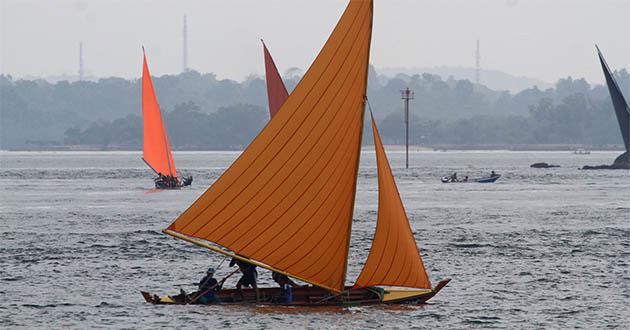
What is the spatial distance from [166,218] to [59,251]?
23369 millimetres

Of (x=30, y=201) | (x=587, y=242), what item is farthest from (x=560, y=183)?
(x=587, y=242)

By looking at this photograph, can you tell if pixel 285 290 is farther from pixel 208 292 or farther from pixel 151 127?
pixel 151 127

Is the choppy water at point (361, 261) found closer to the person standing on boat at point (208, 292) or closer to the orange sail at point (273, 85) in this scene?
the person standing on boat at point (208, 292)

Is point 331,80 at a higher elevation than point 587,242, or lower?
higher

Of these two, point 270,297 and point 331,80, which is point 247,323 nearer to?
point 270,297

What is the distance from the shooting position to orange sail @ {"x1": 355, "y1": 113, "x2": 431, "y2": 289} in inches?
1457

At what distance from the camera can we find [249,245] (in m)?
37.0

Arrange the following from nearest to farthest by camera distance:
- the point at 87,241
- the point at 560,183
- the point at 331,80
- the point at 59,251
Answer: the point at 331,80 < the point at 59,251 < the point at 87,241 < the point at 560,183

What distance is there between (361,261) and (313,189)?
20.0 metres

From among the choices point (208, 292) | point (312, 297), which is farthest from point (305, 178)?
point (208, 292)

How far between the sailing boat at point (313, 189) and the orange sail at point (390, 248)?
0.09 feet

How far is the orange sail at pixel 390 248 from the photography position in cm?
3700

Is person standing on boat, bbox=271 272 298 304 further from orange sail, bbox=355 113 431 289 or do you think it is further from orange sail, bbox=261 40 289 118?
orange sail, bbox=261 40 289 118

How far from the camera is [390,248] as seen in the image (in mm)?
37500
